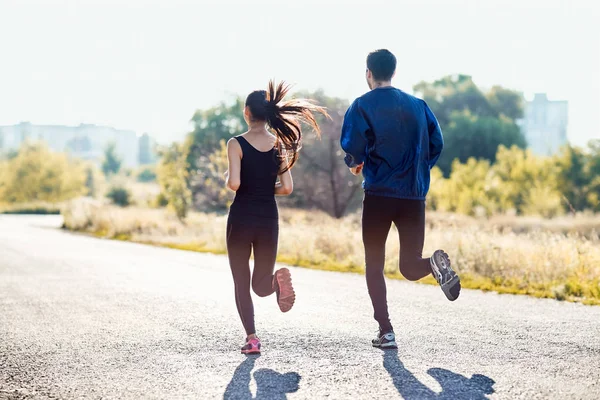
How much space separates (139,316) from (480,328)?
344cm

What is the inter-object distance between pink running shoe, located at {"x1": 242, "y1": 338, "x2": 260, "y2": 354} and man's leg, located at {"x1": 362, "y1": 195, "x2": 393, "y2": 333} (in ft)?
A: 3.01

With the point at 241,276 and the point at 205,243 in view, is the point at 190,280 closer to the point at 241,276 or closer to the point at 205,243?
the point at 241,276

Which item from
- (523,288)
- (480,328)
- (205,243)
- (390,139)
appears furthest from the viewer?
(205,243)

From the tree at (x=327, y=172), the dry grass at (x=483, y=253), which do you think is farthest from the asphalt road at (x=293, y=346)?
the tree at (x=327, y=172)

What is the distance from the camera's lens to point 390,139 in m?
5.23

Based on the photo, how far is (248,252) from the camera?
5.33 m

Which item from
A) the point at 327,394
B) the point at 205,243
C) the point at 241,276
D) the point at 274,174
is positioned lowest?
the point at 205,243

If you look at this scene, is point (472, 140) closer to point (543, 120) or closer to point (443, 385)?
point (443, 385)

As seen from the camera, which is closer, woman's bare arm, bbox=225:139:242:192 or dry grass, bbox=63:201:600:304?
woman's bare arm, bbox=225:139:242:192

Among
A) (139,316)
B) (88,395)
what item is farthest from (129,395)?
(139,316)

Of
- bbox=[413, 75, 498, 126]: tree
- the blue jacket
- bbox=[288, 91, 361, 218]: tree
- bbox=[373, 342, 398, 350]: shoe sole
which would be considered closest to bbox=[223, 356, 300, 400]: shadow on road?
bbox=[373, 342, 398, 350]: shoe sole

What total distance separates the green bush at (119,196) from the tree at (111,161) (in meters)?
62.3

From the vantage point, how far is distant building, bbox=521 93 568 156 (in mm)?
175212

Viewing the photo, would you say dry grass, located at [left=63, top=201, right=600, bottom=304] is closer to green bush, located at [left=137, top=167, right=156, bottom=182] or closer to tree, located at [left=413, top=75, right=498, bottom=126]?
tree, located at [left=413, top=75, right=498, bottom=126]
